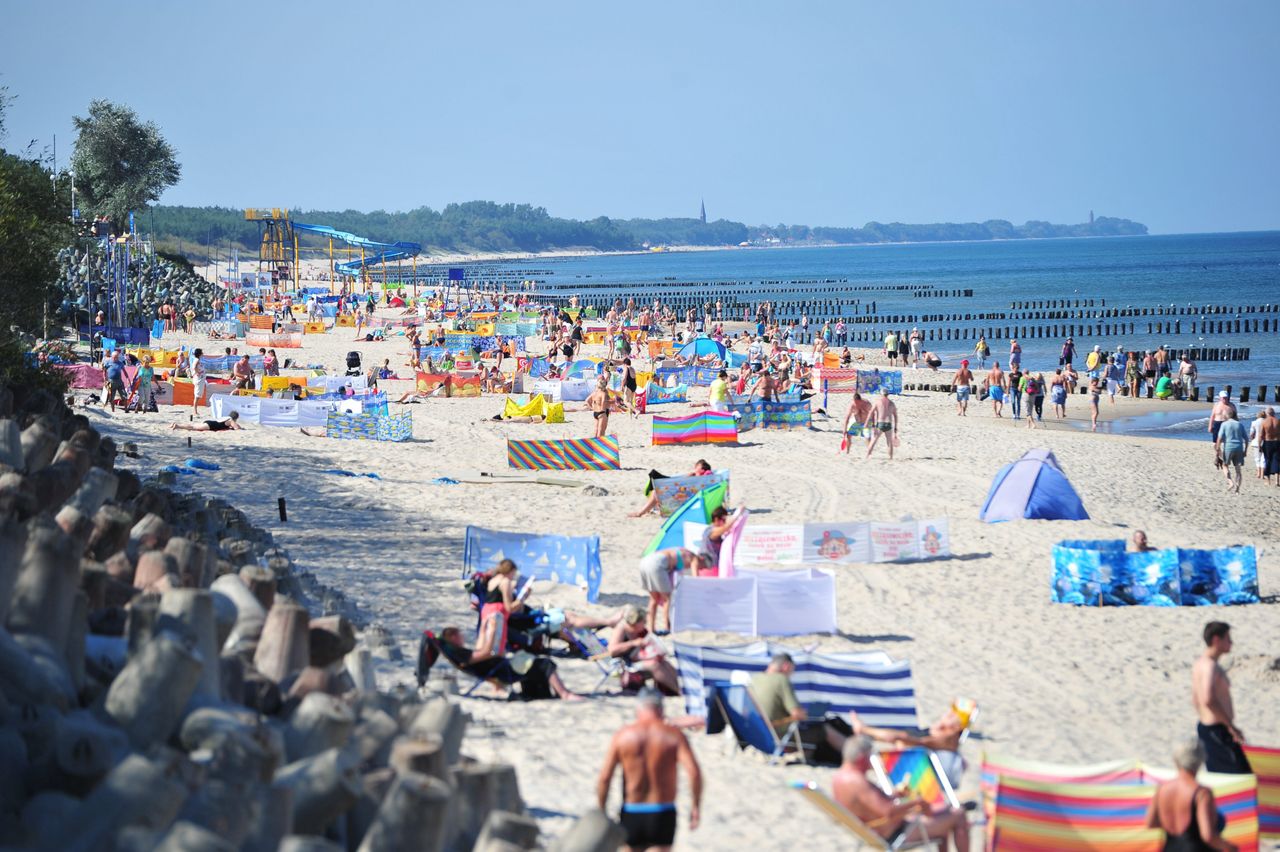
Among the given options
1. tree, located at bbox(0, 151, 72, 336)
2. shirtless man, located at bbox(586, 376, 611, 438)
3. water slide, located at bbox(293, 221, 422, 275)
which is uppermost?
water slide, located at bbox(293, 221, 422, 275)

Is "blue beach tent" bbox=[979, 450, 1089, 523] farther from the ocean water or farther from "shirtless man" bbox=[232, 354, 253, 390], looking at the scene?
the ocean water

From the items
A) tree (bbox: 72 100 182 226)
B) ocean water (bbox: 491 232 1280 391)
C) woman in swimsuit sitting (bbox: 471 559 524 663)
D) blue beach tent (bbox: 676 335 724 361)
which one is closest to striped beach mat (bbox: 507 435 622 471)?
woman in swimsuit sitting (bbox: 471 559 524 663)

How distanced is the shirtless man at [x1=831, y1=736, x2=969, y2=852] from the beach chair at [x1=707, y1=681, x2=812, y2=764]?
4.81 ft

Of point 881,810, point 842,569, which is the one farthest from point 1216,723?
point 842,569

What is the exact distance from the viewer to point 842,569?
13.4m

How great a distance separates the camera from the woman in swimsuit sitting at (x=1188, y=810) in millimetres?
6273

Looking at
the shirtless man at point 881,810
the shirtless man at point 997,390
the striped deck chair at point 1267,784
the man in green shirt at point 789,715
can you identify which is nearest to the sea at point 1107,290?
the shirtless man at point 997,390

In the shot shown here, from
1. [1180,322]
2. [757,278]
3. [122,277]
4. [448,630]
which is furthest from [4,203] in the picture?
[757,278]

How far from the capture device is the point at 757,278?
522ft

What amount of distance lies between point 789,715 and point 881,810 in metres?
1.75

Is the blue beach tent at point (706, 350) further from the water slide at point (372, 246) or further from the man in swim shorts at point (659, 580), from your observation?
the water slide at point (372, 246)

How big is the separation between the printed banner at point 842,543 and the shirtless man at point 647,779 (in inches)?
267

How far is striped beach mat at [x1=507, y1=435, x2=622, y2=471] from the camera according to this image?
18938 mm

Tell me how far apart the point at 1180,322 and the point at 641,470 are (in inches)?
2160
